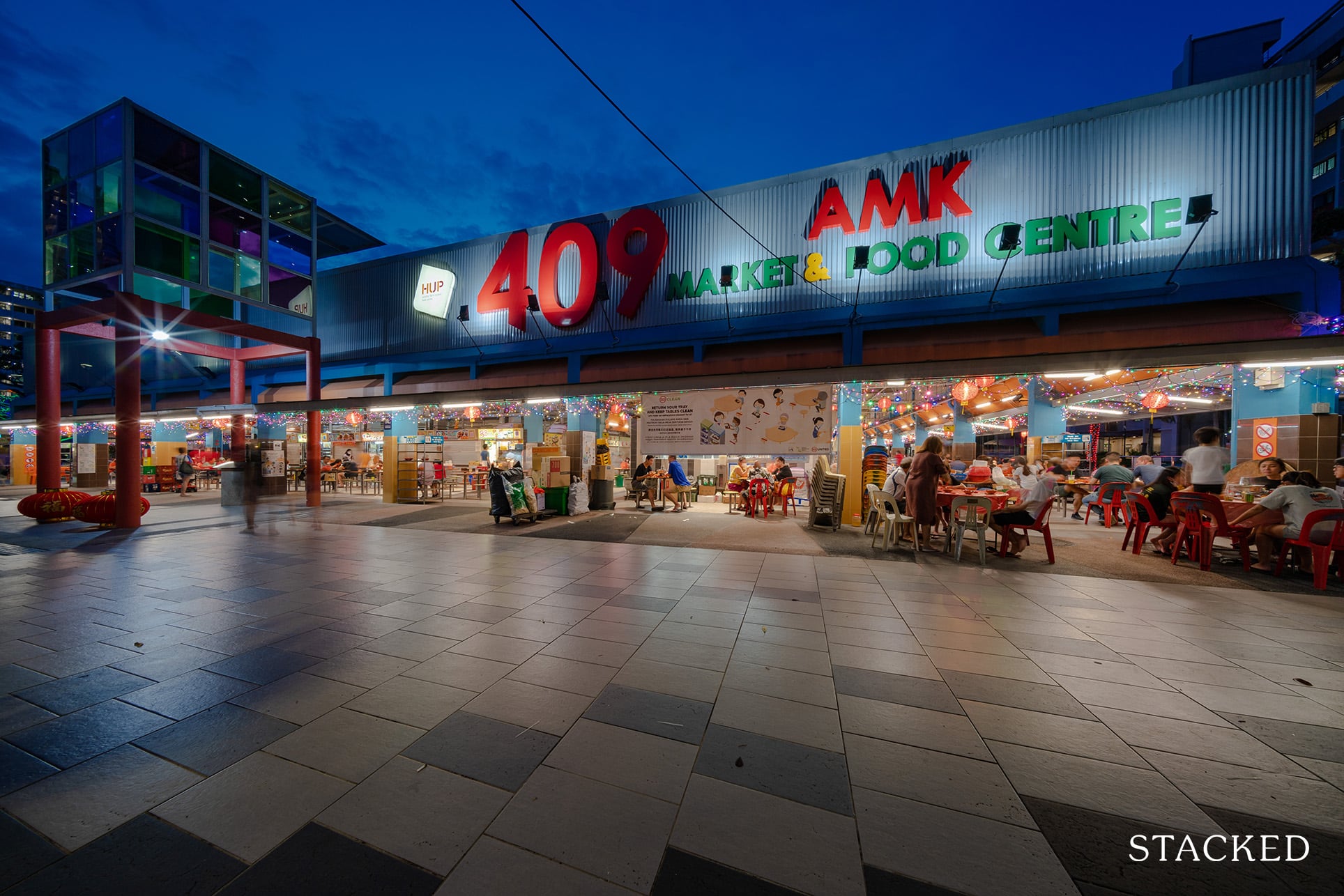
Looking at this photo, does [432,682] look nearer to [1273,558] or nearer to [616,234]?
[1273,558]

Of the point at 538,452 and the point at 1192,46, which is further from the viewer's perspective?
the point at 1192,46

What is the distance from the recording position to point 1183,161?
34.0ft

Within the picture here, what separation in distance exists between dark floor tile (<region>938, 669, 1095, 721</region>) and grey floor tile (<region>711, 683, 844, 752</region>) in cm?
102

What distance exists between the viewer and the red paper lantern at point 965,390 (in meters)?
12.1

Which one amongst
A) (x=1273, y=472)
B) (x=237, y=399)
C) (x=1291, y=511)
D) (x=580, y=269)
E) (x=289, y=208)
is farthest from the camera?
(x=580, y=269)

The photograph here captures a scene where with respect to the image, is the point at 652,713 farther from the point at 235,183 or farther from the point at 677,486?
the point at 235,183

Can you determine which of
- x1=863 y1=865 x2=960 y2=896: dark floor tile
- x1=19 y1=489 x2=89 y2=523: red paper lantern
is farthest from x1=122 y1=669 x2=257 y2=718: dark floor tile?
x1=19 y1=489 x2=89 y2=523: red paper lantern

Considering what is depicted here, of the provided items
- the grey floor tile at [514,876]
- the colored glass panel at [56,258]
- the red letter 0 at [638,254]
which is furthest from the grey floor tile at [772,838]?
the colored glass panel at [56,258]

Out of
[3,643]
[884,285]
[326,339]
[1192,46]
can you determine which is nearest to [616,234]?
[884,285]

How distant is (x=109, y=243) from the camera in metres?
10.8

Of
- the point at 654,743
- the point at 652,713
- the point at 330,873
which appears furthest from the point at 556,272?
the point at 330,873

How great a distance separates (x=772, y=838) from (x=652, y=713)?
3.44 ft

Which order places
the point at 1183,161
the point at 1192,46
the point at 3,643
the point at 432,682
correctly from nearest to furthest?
the point at 432,682
the point at 3,643
the point at 1183,161
the point at 1192,46

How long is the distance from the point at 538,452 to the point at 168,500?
12.3m
